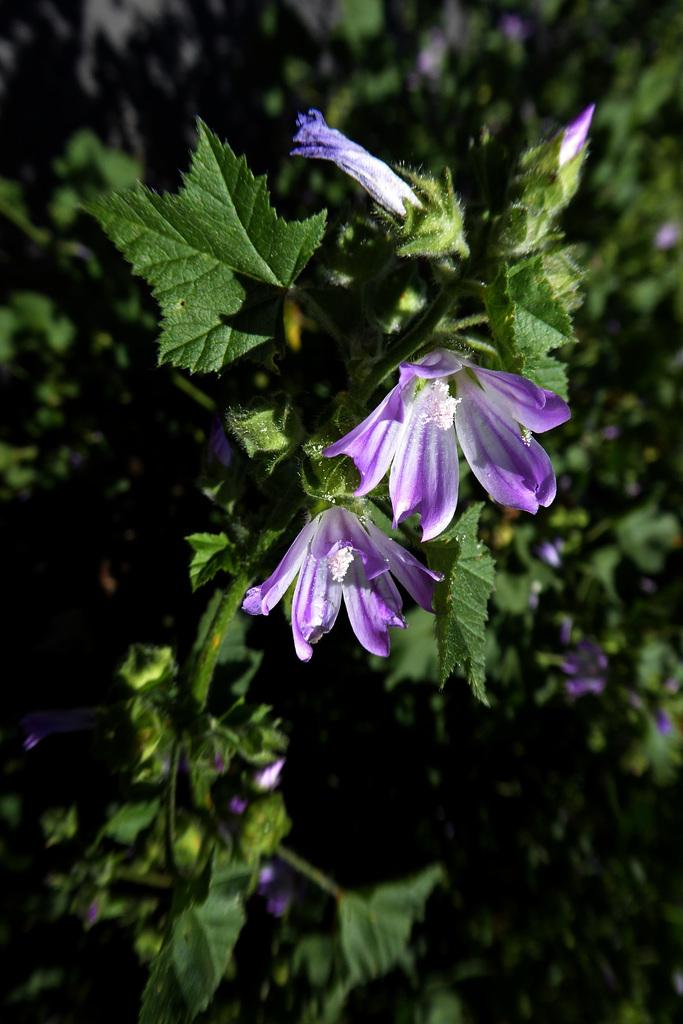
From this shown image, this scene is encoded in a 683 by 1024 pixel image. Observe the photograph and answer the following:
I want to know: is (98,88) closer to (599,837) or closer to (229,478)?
(229,478)

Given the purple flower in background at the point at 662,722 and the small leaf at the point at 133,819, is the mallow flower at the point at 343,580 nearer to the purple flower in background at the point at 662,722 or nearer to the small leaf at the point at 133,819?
the small leaf at the point at 133,819

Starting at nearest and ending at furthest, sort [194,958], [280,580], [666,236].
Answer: [280,580]
[194,958]
[666,236]

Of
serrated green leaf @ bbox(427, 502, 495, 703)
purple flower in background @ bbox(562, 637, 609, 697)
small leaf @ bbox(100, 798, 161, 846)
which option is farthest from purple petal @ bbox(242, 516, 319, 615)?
purple flower in background @ bbox(562, 637, 609, 697)

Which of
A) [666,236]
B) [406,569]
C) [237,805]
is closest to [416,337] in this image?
[406,569]

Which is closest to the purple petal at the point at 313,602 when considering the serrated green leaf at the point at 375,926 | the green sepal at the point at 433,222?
the green sepal at the point at 433,222

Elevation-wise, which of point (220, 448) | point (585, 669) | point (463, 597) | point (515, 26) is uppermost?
point (515, 26)

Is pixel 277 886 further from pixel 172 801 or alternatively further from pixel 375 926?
pixel 172 801

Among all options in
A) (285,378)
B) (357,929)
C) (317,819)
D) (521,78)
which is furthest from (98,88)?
(357,929)
